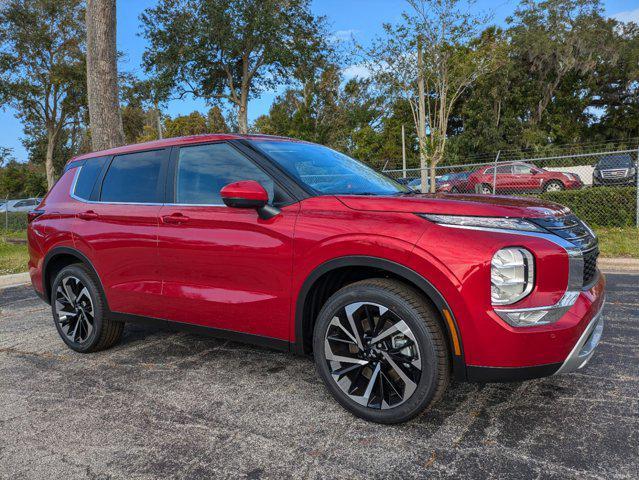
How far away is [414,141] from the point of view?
47094mm

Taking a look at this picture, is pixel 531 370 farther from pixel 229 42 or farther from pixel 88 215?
pixel 229 42

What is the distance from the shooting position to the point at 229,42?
22.6 metres

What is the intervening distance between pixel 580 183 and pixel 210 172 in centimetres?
1307

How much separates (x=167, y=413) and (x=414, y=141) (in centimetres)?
4644

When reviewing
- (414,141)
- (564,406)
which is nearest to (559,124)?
(414,141)

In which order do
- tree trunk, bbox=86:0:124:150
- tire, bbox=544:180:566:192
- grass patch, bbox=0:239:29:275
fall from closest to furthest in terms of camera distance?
1. grass patch, bbox=0:239:29:275
2. tree trunk, bbox=86:0:124:150
3. tire, bbox=544:180:566:192

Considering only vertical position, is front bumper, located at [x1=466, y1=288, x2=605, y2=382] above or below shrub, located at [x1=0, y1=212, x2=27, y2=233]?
above

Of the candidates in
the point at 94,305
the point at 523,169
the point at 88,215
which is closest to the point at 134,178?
the point at 88,215

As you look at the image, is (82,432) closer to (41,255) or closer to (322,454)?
(322,454)

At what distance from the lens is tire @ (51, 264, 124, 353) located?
4.03m

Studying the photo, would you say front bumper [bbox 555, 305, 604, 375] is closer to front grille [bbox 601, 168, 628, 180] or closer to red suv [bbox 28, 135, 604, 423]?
red suv [bbox 28, 135, 604, 423]

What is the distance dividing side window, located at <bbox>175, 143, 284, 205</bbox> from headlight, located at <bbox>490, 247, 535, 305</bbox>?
4.78 feet

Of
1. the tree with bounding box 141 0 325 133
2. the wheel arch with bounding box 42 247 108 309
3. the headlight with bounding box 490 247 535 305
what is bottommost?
the wheel arch with bounding box 42 247 108 309

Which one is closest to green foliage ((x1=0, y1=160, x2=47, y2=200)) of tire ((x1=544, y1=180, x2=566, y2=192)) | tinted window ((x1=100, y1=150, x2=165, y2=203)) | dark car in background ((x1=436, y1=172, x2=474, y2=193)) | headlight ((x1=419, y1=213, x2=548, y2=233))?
dark car in background ((x1=436, y1=172, x2=474, y2=193))
